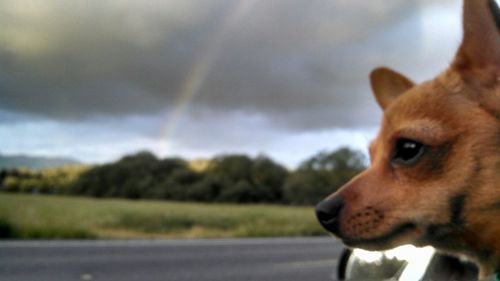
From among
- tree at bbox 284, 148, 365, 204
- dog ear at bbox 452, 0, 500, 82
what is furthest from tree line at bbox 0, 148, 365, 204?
dog ear at bbox 452, 0, 500, 82

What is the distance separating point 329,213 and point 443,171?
176mm

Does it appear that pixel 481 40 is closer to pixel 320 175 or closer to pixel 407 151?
pixel 407 151

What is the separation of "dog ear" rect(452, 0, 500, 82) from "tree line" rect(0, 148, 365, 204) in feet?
1.00

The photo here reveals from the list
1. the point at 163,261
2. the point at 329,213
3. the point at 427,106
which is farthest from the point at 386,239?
the point at 163,261

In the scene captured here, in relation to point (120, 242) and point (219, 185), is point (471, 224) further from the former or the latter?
point (120, 242)

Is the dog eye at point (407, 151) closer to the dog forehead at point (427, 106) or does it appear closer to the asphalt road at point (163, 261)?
the dog forehead at point (427, 106)

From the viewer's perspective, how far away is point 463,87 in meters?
0.96

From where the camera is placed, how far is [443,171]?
0.95 metres

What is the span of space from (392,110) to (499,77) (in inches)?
7.0

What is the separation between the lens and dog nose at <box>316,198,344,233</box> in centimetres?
99

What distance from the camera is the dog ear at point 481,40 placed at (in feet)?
3.08

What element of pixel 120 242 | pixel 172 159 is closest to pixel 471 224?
pixel 172 159

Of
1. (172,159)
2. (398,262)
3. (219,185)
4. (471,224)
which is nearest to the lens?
(471,224)

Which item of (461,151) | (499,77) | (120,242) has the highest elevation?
(499,77)
